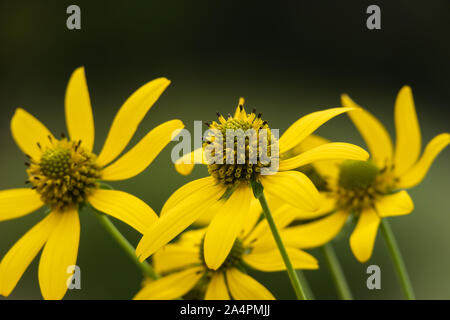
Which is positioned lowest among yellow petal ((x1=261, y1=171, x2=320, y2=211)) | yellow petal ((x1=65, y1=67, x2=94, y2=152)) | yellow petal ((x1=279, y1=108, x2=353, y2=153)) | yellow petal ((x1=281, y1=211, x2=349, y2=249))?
yellow petal ((x1=281, y1=211, x2=349, y2=249))

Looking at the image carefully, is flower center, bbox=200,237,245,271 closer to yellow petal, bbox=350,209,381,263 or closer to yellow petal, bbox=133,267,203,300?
yellow petal, bbox=133,267,203,300

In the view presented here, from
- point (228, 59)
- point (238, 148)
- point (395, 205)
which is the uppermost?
point (228, 59)

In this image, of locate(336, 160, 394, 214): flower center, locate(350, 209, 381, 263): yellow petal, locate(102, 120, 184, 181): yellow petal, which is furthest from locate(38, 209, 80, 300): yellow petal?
locate(336, 160, 394, 214): flower center

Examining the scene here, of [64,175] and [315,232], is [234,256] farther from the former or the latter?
[64,175]

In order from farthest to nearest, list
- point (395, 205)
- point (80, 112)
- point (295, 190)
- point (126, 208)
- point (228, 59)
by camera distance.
Result: point (228, 59), point (80, 112), point (395, 205), point (126, 208), point (295, 190)

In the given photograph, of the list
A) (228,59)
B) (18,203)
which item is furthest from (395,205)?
(228,59)

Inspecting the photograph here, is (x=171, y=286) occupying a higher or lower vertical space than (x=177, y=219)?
lower

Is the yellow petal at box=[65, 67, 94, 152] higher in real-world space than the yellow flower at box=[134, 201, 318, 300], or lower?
higher
